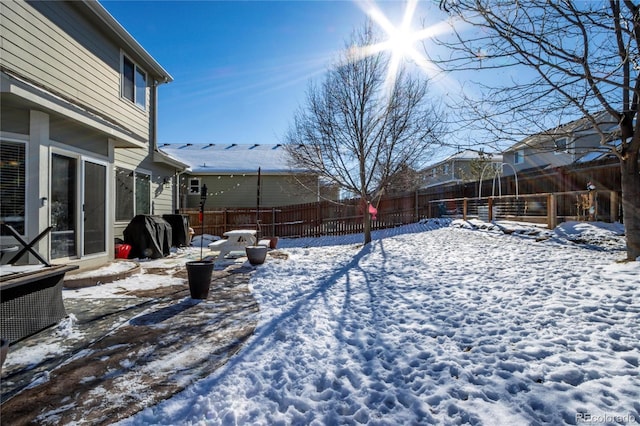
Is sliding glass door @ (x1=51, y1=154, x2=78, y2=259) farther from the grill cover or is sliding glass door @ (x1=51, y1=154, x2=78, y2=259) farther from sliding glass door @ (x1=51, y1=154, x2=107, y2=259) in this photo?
the grill cover

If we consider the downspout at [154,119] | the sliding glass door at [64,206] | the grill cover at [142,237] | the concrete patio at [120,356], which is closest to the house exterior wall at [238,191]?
the downspout at [154,119]

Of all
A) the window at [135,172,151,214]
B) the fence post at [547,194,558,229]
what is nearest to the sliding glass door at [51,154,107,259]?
the window at [135,172,151,214]

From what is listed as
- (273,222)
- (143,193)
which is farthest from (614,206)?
(143,193)

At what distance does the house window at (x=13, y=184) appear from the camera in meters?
4.69

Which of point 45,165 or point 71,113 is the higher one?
point 71,113

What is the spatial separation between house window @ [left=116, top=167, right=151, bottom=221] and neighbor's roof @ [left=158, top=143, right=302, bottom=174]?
614cm

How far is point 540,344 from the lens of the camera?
292cm

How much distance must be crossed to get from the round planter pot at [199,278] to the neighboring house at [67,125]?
268 cm

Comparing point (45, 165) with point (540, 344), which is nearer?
point (540, 344)

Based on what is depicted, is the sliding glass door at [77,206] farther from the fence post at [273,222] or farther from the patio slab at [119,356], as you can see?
Result: the fence post at [273,222]

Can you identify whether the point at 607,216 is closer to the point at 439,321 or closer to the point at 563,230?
the point at 563,230

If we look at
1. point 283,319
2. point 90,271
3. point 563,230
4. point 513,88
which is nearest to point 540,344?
point 283,319

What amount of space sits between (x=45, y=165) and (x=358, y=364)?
18.7ft

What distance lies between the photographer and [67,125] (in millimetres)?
5543
